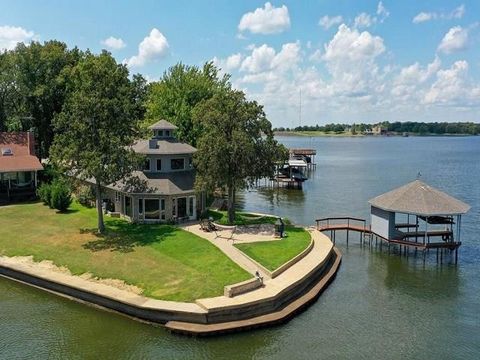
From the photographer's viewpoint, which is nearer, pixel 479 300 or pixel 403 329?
pixel 403 329

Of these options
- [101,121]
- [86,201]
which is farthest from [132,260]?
[86,201]

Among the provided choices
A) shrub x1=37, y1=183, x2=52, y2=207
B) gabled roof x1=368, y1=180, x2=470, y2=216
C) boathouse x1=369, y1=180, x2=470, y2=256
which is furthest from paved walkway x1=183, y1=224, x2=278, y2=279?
shrub x1=37, y1=183, x2=52, y2=207

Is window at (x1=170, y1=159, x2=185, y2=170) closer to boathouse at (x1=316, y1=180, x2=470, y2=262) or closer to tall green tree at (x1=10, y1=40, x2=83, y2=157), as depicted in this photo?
boathouse at (x1=316, y1=180, x2=470, y2=262)

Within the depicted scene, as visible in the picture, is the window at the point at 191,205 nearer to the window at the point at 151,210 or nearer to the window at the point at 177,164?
the window at the point at 151,210

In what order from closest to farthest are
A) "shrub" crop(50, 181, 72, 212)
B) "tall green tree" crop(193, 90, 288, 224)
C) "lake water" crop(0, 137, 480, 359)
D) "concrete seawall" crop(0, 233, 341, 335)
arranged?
"lake water" crop(0, 137, 480, 359) < "concrete seawall" crop(0, 233, 341, 335) < "tall green tree" crop(193, 90, 288, 224) < "shrub" crop(50, 181, 72, 212)

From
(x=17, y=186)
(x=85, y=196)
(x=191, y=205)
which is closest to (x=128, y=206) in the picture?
(x=191, y=205)

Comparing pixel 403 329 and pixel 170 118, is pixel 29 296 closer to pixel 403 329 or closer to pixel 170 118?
pixel 403 329

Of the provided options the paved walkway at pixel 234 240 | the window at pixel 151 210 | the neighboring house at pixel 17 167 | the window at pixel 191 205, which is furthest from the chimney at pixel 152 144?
the neighboring house at pixel 17 167

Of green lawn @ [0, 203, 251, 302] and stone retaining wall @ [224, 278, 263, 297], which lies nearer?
stone retaining wall @ [224, 278, 263, 297]
